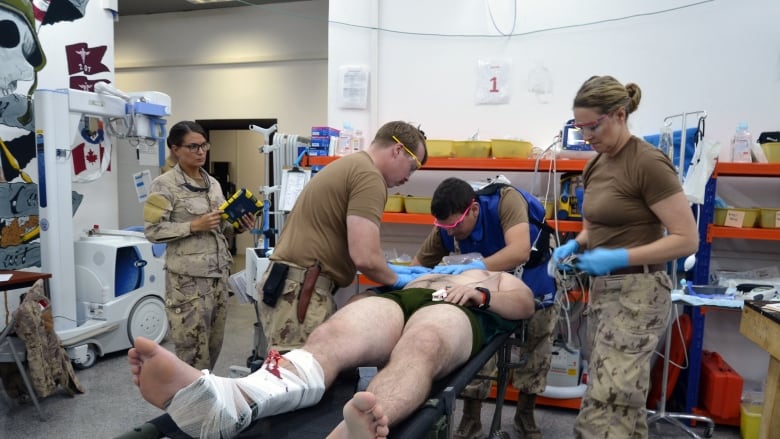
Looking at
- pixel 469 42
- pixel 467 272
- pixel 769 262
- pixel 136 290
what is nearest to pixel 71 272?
pixel 136 290

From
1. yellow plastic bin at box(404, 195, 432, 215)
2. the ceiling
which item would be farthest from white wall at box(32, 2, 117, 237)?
yellow plastic bin at box(404, 195, 432, 215)

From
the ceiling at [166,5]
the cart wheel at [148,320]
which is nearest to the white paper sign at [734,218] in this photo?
the cart wheel at [148,320]

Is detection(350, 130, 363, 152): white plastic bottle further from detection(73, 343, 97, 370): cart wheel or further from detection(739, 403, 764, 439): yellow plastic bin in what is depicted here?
detection(739, 403, 764, 439): yellow plastic bin

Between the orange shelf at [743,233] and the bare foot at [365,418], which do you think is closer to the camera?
the bare foot at [365,418]

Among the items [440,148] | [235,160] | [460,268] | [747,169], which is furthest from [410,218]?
[235,160]

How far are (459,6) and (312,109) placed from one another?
2.54 m

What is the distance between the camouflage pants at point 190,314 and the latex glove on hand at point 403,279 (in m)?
1.04

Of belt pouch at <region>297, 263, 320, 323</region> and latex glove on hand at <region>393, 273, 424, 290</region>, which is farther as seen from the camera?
latex glove on hand at <region>393, 273, 424, 290</region>

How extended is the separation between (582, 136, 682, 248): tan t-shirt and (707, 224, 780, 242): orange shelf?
1.22 meters

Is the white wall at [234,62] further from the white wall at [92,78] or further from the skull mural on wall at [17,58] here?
the skull mural on wall at [17,58]

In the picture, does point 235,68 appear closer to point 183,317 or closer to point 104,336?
point 104,336

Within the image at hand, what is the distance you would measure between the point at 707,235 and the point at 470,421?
158 centimetres

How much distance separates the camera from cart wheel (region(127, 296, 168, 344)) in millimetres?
3596

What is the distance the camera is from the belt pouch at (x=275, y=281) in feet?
5.78
